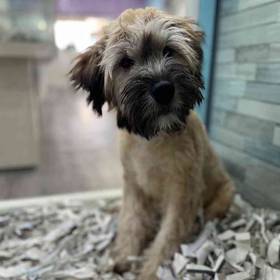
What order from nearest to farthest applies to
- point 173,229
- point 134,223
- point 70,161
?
point 173,229 < point 134,223 < point 70,161

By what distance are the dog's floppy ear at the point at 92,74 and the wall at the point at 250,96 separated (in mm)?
620

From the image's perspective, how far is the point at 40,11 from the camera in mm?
2641

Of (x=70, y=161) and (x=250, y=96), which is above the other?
(x=250, y=96)

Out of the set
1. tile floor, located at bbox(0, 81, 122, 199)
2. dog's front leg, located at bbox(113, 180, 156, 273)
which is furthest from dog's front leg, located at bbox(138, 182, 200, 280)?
tile floor, located at bbox(0, 81, 122, 199)

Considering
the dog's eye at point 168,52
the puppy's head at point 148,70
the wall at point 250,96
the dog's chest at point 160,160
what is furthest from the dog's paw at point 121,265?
the dog's eye at point 168,52

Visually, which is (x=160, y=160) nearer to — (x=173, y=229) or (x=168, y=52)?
(x=173, y=229)

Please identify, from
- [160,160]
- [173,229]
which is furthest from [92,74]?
[173,229]

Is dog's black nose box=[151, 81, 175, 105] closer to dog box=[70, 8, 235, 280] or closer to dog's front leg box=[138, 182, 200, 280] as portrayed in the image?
dog box=[70, 8, 235, 280]

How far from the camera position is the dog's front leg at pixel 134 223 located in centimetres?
138

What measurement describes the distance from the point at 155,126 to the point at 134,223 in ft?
1.68

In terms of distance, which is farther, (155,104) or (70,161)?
(70,161)

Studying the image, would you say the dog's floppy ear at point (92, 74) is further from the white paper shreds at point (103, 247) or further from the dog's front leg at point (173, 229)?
the white paper shreds at point (103, 247)

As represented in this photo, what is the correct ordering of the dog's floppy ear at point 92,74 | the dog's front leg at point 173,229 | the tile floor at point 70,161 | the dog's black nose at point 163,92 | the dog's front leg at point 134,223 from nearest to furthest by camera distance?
the dog's black nose at point 163,92, the dog's floppy ear at point 92,74, the dog's front leg at point 173,229, the dog's front leg at point 134,223, the tile floor at point 70,161

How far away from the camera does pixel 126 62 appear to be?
1.08 metres
